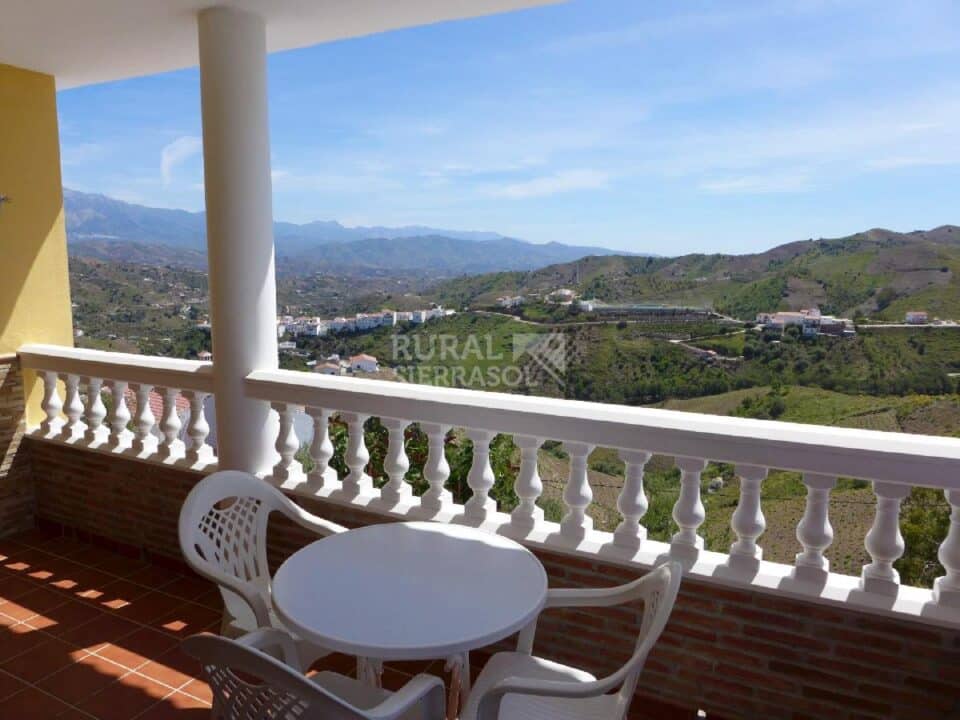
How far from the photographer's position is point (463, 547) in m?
2.08

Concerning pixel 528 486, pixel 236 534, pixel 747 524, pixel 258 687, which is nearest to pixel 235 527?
pixel 236 534

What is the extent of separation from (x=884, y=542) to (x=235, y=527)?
228cm

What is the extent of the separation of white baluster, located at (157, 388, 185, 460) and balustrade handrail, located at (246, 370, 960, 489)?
3.41 ft

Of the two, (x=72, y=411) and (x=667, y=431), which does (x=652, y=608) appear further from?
(x=72, y=411)

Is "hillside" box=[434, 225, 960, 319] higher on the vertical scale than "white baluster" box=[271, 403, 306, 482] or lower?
higher

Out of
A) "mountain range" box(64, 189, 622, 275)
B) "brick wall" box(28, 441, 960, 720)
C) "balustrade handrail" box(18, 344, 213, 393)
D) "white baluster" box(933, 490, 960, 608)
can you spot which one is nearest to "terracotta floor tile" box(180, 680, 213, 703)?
"brick wall" box(28, 441, 960, 720)

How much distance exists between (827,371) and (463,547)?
6290 mm

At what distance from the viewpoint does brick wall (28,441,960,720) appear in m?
2.12

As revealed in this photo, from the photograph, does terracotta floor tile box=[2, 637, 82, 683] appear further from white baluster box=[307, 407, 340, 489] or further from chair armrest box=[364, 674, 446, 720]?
chair armrest box=[364, 674, 446, 720]

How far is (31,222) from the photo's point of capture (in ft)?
14.3

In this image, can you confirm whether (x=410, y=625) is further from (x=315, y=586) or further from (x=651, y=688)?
(x=651, y=688)

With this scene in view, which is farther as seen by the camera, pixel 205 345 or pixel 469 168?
pixel 469 168

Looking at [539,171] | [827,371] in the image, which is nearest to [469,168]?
[539,171]

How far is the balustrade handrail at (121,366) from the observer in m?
3.59
